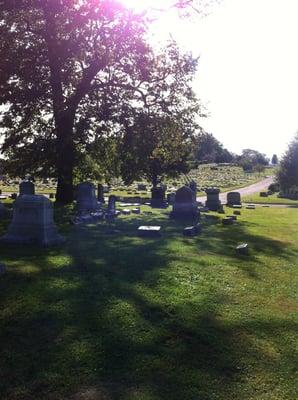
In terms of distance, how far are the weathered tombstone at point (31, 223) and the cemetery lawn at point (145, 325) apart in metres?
0.46

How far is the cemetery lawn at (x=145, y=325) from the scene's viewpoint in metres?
4.78

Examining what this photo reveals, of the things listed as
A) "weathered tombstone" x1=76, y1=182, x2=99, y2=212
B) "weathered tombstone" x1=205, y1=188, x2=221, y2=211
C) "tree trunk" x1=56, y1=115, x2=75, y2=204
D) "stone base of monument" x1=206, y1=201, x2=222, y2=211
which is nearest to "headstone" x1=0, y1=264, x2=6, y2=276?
"weathered tombstone" x1=76, y1=182, x2=99, y2=212

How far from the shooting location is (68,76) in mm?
24062

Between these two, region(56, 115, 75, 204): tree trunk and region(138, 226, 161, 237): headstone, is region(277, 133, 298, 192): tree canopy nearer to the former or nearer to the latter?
region(56, 115, 75, 204): tree trunk

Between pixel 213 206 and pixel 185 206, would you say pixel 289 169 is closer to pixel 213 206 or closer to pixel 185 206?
pixel 213 206

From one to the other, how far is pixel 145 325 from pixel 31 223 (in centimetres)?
626

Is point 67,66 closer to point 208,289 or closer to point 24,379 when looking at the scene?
point 208,289

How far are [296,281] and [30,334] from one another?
603 cm

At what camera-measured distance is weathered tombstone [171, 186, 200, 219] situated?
1934 cm

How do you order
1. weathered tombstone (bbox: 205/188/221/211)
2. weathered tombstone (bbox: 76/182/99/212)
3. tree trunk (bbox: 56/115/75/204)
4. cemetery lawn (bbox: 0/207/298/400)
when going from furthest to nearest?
weathered tombstone (bbox: 205/188/221/211) < tree trunk (bbox: 56/115/75/204) < weathered tombstone (bbox: 76/182/99/212) < cemetery lawn (bbox: 0/207/298/400)

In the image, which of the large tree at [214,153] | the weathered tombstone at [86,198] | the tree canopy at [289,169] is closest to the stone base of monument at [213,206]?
the weathered tombstone at [86,198]

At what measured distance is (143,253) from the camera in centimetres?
1105

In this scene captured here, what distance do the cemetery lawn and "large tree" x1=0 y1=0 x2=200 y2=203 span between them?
12.9 m

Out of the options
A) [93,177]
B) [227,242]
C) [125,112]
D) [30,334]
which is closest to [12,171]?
[93,177]
